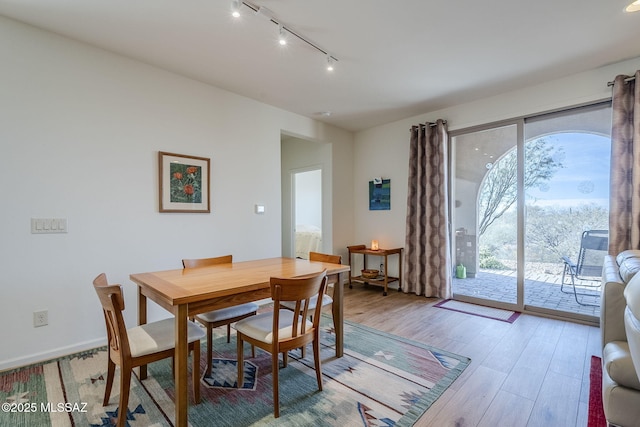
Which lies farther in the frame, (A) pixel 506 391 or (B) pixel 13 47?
(B) pixel 13 47

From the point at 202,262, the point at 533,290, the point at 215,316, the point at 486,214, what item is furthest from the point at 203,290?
the point at 533,290

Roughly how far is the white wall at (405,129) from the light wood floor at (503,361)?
140 cm

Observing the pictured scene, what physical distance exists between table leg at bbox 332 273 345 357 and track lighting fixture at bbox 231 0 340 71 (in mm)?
1971

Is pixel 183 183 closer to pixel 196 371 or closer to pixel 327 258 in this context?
pixel 327 258

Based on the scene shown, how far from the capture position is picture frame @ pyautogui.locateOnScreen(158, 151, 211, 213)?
2904mm

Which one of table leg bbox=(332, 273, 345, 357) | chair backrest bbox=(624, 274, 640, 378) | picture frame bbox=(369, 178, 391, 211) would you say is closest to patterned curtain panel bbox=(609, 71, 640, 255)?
chair backrest bbox=(624, 274, 640, 378)

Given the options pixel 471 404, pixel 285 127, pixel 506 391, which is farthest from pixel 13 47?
pixel 506 391

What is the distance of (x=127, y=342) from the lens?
151cm

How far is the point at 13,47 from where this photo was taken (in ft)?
7.18

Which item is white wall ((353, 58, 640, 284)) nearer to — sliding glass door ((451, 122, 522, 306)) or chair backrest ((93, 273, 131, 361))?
sliding glass door ((451, 122, 522, 306))

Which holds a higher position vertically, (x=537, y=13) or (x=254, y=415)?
(x=537, y=13)

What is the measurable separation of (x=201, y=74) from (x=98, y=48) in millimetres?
851

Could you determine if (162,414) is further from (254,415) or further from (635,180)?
(635,180)

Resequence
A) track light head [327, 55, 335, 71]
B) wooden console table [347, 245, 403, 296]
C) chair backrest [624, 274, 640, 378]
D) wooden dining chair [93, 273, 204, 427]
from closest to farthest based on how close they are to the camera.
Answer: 1. chair backrest [624, 274, 640, 378]
2. wooden dining chair [93, 273, 204, 427]
3. track light head [327, 55, 335, 71]
4. wooden console table [347, 245, 403, 296]
